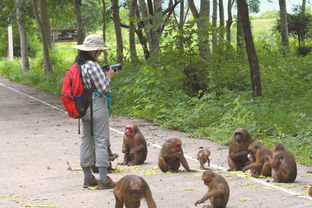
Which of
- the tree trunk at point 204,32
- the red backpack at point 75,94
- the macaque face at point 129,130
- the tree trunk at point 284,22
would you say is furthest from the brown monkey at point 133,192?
the tree trunk at point 284,22

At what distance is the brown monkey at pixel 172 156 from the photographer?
1050 centimetres

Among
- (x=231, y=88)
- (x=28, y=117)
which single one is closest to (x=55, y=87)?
(x=28, y=117)

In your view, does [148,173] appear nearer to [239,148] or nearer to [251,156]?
[239,148]

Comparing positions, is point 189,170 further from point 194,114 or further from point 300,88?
point 300,88

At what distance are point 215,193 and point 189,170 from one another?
2.78m

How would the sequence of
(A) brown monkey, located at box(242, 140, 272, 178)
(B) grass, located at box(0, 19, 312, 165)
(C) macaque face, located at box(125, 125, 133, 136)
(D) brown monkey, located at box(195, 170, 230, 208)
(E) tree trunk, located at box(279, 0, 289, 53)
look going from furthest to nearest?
(E) tree trunk, located at box(279, 0, 289, 53)
(B) grass, located at box(0, 19, 312, 165)
(C) macaque face, located at box(125, 125, 133, 136)
(A) brown monkey, located at box(242, 140, 272, 178)
(D) brown monkey, located at box(195, 170, 230, 208)

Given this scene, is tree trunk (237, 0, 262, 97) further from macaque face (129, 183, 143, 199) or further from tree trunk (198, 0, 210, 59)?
macaque face (129, 183, 143, 199)

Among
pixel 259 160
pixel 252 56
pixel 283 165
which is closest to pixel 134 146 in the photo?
pixel 259 160

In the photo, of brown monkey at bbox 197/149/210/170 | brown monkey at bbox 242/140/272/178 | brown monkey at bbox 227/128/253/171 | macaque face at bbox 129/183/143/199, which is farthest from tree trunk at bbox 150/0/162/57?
macaque face at bbox 129/183/143/199

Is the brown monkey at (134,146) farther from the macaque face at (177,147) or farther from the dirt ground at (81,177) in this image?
the macaque face at (177,147)

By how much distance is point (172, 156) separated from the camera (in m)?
10.5

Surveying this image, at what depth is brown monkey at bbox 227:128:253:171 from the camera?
34.0 ft

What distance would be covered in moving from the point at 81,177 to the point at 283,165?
3.27 metres

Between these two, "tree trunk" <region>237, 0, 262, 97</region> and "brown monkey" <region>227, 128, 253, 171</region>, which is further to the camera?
"tree trunk" <region>237, 0, 262, 97</region>
